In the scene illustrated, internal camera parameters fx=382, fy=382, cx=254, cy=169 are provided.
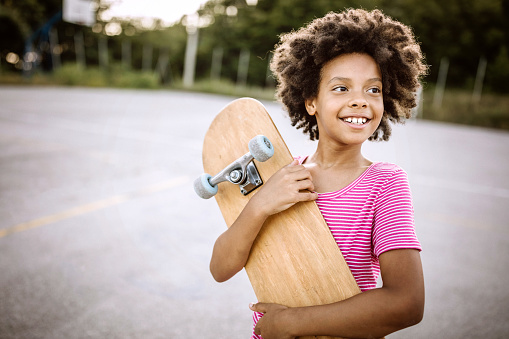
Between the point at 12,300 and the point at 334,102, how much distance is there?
100 inches

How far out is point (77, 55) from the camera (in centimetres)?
2958

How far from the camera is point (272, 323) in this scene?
3.74 feet

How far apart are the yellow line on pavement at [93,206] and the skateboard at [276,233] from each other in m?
3.06

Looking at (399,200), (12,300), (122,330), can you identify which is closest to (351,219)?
(399,200)

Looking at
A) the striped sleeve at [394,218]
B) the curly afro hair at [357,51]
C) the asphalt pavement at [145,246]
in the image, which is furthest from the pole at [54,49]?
the striped sleeve at [394,218]

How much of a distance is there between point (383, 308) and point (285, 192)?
1.34 feet

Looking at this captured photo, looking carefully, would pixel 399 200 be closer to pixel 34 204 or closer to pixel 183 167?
pixel 34 204

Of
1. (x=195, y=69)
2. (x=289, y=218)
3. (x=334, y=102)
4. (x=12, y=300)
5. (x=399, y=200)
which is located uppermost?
(x=334, y=102)

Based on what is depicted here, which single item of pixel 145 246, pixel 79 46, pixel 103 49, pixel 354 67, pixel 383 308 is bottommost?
pixel 103 49

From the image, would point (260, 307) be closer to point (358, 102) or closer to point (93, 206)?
point (358, 102)

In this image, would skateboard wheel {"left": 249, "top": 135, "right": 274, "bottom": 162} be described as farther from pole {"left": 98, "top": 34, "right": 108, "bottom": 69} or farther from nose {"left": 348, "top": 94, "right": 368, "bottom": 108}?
pole {"left": 98, "top": 34, "right": 108, "bottom": 69}

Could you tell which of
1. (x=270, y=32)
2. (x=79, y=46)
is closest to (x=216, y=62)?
(x=270, y=32)

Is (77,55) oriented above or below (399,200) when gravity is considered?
below

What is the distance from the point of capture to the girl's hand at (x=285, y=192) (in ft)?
3.72
